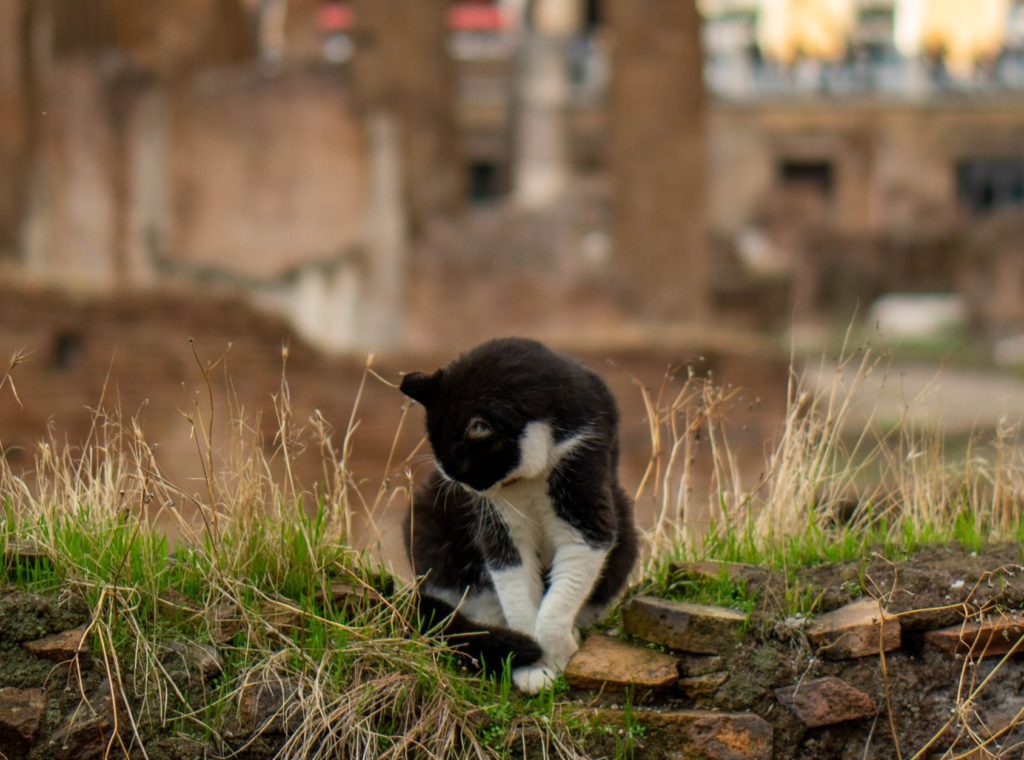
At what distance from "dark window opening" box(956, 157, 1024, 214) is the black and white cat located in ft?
120

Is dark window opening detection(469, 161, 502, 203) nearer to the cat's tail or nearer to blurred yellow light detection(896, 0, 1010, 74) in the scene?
blurred yellow light detection(896, 0, 1010, 74)

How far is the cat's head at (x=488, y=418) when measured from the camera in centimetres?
381

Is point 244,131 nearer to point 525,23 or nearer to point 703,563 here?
point 703,563

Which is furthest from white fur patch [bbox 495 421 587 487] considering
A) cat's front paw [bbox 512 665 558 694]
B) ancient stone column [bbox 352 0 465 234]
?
ancient stone column [bbox 352 0 465 234]

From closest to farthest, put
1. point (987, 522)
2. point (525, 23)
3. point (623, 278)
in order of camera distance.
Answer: point (987, 522)
point (623, 278)
point (525, 23)

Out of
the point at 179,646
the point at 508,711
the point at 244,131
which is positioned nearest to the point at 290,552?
the point at 179,646

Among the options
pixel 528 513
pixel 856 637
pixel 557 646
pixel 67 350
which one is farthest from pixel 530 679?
pixel 67 350

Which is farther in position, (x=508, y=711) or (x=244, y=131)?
(x=244, y=131)

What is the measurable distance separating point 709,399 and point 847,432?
11.7 meters

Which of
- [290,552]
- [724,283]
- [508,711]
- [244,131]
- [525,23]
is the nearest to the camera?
[508,711]

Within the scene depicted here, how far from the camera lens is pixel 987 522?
511 cm

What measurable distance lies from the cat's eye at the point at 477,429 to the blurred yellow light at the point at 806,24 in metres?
41.3

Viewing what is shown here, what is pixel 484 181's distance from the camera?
38.9 m

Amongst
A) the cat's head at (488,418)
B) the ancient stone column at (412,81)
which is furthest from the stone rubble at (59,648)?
the ancient stone column at (412,81)
